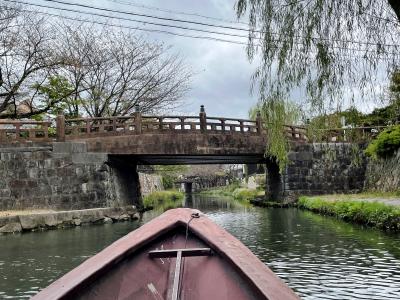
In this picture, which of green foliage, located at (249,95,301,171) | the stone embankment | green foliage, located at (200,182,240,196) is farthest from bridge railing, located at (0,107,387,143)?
green foliage, located at (200,182,240,196)

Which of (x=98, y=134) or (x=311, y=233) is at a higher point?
(x=98, y=134)

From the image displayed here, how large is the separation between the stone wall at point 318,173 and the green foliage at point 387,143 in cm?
227

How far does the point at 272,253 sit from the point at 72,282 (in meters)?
6.94

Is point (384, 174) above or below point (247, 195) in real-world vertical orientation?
above

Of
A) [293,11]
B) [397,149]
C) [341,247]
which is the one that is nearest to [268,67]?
[293,11]

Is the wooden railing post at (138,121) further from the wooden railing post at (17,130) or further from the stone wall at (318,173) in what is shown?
the stone wall at (318,173)

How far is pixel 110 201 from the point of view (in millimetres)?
19188

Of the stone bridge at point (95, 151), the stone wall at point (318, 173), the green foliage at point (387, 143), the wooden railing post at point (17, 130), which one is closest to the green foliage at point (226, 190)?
the stone wall at point (318, 173)

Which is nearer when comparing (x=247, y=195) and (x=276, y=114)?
(x=276, y=114)

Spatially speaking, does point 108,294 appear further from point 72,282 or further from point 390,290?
point 390,290

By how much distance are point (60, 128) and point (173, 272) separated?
16.1 metres

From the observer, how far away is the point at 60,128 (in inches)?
729

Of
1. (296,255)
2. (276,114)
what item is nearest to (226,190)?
(296,255)

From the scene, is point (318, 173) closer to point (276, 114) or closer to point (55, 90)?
point (55, 90)
